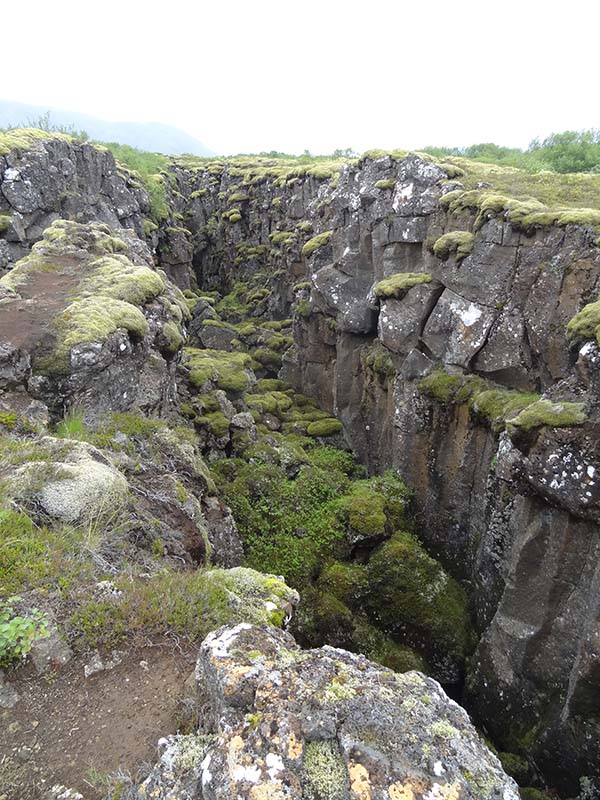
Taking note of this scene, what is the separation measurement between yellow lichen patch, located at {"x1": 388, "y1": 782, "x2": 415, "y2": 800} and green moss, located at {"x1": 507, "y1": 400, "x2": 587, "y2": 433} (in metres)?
10.4

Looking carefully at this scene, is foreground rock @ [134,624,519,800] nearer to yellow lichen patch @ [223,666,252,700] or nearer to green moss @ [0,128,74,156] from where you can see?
yellow lichen patch @ [223,666,252,700]

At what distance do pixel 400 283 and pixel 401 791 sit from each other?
1903 centimetres

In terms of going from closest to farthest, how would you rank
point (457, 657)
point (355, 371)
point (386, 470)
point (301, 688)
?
point (301, 688), point (457, 657), point (386, 470), point (355, 371)

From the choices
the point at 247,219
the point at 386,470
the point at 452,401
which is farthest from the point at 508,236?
the point at 247,219

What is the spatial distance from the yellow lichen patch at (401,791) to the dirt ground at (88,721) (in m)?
1.98

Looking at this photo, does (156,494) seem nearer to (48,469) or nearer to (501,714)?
(48,469)

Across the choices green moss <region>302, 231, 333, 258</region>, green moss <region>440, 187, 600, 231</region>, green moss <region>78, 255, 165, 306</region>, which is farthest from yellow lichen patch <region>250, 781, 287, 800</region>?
green moss <region>302, 231, 333, 258</region>

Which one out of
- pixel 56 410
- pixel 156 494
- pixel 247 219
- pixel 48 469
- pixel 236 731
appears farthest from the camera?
pixel 247 219

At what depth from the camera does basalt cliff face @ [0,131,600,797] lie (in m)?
12.2

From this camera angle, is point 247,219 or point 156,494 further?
point 247,219

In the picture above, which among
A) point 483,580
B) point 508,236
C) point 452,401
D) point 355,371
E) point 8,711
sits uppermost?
point 508,236

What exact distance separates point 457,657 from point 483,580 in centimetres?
249

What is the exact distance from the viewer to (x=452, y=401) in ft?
58.9

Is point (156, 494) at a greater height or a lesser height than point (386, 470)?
greater
